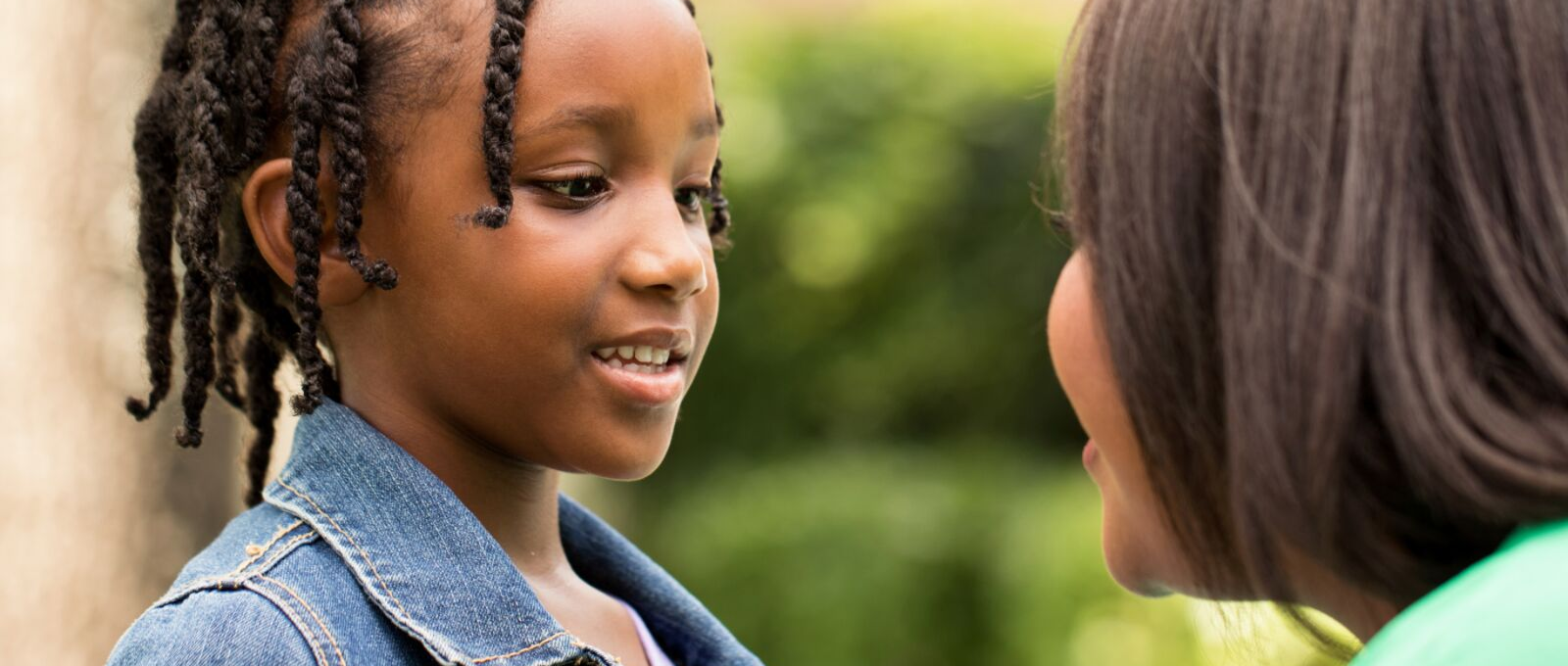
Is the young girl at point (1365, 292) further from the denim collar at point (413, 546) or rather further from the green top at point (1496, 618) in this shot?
the denim collar at point (413, 546)

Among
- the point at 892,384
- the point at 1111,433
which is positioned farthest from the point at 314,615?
the point at 892,384

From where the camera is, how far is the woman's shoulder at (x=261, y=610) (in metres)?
1.75

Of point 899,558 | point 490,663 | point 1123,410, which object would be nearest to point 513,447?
point 490,663

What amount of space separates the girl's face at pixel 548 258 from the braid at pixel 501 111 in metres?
0.02

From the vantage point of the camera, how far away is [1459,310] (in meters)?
1.34

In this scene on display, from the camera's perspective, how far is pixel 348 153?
6.32 ft

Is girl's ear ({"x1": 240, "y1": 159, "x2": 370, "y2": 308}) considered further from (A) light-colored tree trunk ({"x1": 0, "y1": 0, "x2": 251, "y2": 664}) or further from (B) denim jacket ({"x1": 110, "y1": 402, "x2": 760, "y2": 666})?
(A) light-colored tree trunk ({"x1": 0, "y1": 0, "x2": 251, "y2": 664})

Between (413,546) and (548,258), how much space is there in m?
0.41

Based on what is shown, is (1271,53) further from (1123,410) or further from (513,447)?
(513,447)

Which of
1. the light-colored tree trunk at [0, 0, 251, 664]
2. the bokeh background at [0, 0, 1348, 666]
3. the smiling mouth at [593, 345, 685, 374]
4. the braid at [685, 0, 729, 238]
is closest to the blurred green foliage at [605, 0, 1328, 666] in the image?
the bokeh background at [0, 0, 1348, 666]

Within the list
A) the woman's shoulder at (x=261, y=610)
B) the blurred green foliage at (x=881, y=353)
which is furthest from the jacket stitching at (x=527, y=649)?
the blurred green foliage at (x=881, y=353)

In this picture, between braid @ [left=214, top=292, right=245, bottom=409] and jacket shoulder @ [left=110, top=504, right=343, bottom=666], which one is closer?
jacket shoulder @ [left=110, top=504, right=343, bottom=666]

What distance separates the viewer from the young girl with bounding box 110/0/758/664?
6.31ft

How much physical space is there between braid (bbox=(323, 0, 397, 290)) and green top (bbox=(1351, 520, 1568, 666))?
4.17 feet
